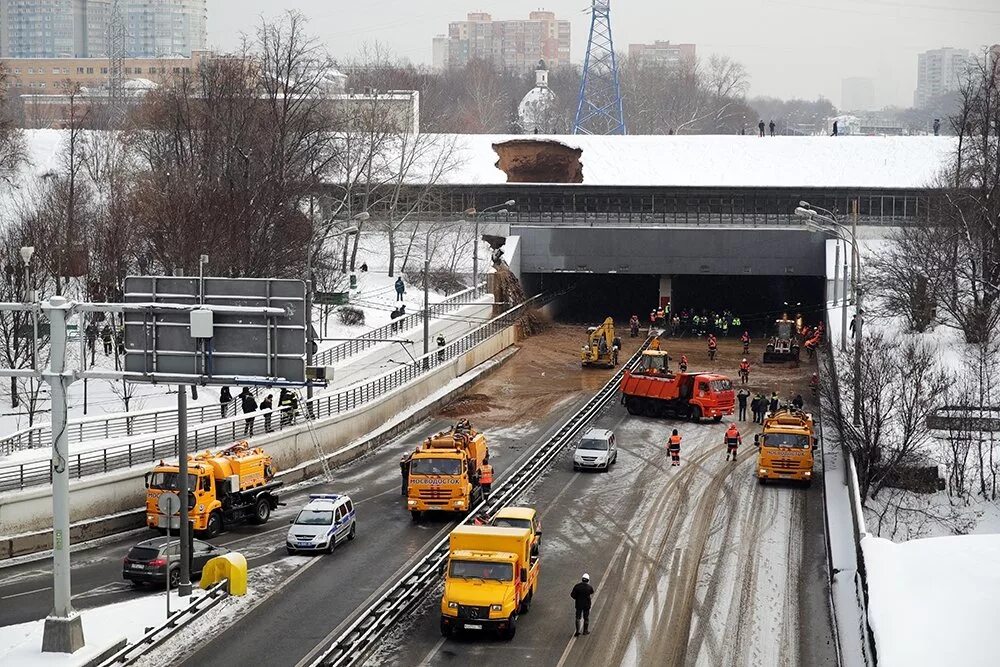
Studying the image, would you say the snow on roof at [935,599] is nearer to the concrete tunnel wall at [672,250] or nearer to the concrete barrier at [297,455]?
the concrete barrier at [297,455]

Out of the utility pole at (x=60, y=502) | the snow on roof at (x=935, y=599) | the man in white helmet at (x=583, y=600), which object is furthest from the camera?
the man in white helmet at (x=583, y=600)

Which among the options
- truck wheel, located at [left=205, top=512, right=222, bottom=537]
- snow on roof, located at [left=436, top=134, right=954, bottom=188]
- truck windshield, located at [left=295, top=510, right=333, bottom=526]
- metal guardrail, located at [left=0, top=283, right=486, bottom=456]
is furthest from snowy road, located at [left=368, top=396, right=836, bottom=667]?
snow on roof, located at [left=436, top=134, right=954, bottom=188]

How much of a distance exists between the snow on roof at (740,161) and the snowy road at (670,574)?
4368 cm

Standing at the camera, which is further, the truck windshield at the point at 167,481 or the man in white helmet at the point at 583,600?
the truck windshield at the point at 167,481

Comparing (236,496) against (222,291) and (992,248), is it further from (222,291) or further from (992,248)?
(992,248)

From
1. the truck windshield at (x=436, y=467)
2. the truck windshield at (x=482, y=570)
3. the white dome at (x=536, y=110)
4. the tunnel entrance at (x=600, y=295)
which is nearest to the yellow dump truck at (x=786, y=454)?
the truck windshield at (x=436, y=467)

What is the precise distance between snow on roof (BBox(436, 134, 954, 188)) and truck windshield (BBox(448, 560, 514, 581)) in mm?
60578

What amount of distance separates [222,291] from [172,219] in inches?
1136

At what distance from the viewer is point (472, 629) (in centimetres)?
→ 2611

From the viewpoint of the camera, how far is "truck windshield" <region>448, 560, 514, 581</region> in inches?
1038

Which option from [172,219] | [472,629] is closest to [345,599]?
[472,629]

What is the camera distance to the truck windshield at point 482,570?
2636 cm

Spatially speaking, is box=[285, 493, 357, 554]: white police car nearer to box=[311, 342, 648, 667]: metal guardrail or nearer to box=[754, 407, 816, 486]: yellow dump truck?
box=[311, 342, 648, 667]: metal guardrail

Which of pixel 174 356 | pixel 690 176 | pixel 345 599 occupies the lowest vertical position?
pixel 345 599
